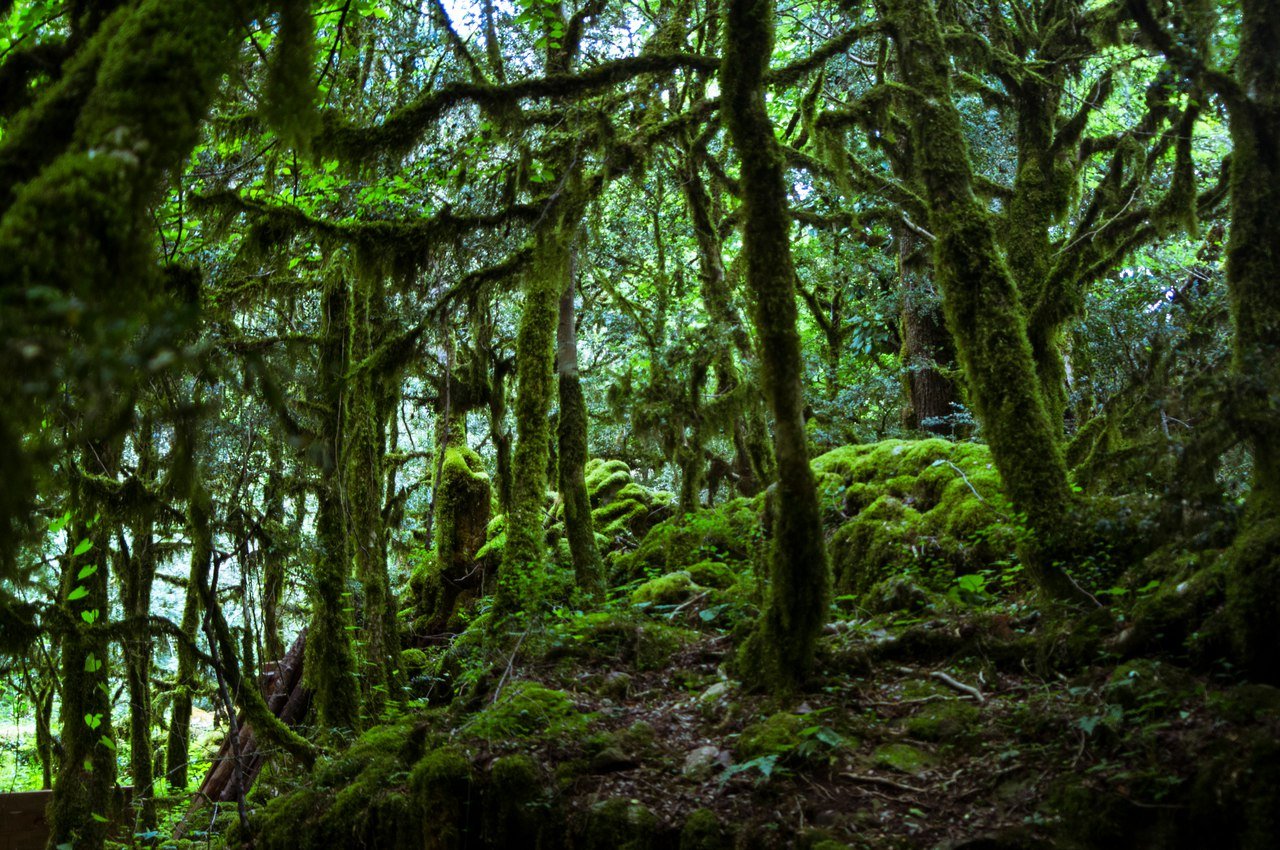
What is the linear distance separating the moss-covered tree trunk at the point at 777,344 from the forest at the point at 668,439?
0.09 feet

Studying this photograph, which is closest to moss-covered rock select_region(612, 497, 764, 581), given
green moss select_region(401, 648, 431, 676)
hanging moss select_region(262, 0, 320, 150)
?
green moss select_region(401, 648, 431, 676)

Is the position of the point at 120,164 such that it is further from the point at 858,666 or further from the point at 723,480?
the point at 723,480

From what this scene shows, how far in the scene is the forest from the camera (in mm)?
3389

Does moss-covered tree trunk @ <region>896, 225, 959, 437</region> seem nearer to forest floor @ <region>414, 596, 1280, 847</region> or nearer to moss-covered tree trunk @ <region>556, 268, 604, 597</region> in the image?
moss-covered tree trunk @ <region>556, 268, 604, 597</region>

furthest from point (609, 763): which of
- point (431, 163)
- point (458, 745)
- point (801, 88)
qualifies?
point (801, 88)

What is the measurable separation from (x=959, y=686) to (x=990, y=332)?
260 cm

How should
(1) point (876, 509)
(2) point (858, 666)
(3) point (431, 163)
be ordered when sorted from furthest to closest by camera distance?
(3) point (431, 163) → (1) point (876, 509) → (2) point (858, 666)

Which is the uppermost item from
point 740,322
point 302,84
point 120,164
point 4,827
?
point 740,322

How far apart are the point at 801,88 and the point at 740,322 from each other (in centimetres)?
381

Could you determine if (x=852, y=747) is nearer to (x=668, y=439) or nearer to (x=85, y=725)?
(x=668, y=439)

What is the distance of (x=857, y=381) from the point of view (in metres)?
14.4

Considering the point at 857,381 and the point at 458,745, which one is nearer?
the point at 458,745

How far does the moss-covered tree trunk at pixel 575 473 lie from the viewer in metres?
9.27

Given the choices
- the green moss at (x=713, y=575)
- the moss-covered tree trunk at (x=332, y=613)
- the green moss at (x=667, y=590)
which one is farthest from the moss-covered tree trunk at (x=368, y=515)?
the green moss at (x=713, y=575)
